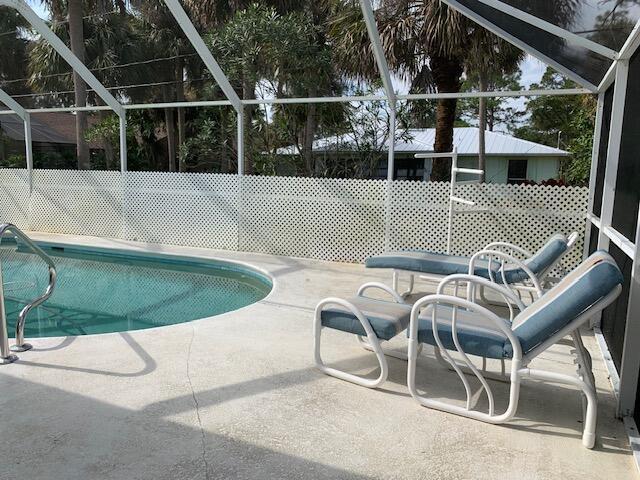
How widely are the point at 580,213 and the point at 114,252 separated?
304 inches

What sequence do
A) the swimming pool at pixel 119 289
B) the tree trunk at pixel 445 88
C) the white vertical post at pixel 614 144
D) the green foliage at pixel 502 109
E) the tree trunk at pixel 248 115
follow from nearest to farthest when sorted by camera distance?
the white vertical post at pixel 614 144, the swimming pool at pixel 119 289, the tree trunk at pixel 445 88, the tree trunk at pixel 248 115, the green foliage at pixel 502 109

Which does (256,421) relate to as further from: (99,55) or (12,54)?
(12,54)

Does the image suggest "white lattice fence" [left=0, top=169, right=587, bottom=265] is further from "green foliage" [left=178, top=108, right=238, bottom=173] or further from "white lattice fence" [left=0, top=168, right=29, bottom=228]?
"green foliage" [left=178, top=108, right=238, bottom=173]

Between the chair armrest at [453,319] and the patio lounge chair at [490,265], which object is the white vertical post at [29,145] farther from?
the chair armrest at [453,319]

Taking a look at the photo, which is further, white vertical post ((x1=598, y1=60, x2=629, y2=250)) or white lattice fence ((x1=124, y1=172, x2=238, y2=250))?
white lattice fence ((x1=124, y1=172, x2=238, y2=250))

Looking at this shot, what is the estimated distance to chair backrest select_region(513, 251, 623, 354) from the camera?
8.64 ft

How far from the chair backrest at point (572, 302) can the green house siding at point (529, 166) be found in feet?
60.4

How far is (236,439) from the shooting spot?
276cm

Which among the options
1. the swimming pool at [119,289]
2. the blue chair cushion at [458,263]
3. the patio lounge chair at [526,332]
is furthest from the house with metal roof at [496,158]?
the patio lounge chair at [526,332]

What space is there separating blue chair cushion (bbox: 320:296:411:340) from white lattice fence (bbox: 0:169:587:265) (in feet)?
12.7

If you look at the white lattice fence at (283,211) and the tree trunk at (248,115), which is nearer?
the white lattice fence at (283,211)

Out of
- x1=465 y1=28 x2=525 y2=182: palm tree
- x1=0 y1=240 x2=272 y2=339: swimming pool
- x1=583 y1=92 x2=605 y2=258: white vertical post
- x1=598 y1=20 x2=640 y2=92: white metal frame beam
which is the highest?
x1=465 y1=28 x2=525 y2=182: palm tree

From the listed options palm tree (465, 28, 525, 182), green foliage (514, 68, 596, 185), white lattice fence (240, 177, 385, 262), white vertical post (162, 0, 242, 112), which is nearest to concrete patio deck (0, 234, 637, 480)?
white lattice fence (240, 177, 385, 262)

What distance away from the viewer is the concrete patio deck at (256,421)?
2520 millimetres
